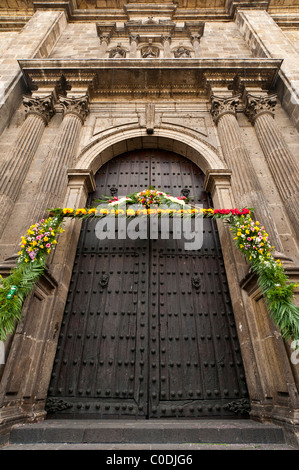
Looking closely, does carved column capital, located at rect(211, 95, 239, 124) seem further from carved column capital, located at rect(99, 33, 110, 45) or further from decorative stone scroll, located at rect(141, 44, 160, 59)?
carved column capital, located at rect(99, 33, 110, 45)

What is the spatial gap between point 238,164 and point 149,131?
7.63 feet

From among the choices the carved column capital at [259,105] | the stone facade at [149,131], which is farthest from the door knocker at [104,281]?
the carved column capital at [259,105]

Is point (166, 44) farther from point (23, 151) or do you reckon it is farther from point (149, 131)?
point (23, 151)

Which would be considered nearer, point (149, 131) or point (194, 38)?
point (149, 131)

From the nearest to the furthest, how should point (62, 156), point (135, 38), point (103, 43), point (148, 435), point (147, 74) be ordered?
point (148, 435), point (62, 156), point (147, 74), point (103, 43), point (135, 38)

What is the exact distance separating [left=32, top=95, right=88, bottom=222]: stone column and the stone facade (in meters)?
0.03

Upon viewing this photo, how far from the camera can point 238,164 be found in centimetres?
486

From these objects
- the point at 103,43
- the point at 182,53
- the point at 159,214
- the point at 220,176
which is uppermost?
the point at 103,43

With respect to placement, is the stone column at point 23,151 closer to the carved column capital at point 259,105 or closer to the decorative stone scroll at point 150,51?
the decorative stone scroll at point 150,51

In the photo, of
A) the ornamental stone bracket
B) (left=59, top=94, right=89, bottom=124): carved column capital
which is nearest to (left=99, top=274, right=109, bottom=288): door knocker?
(left=59, top=94, right=89, bottom=124): carved column capital

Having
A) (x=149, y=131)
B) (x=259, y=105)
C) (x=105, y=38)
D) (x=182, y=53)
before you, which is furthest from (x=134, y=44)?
(x=259, y=105)

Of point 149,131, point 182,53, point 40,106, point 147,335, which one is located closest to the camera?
point 147,335

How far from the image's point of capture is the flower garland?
260 centimetres
